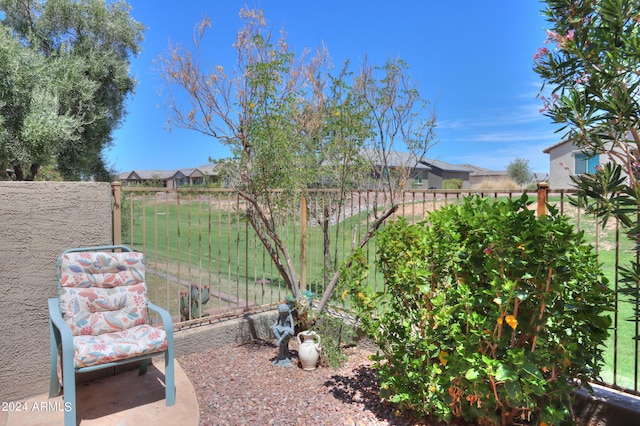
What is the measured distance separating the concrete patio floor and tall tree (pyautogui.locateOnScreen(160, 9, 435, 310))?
166cm

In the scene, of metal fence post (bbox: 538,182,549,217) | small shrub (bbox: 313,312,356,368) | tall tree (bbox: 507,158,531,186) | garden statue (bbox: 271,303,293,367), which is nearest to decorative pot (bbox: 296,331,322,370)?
small shrub (bbox: 313,312,356,368)

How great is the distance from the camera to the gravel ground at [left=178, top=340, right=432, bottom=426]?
9.61 feet

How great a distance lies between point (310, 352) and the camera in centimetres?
386

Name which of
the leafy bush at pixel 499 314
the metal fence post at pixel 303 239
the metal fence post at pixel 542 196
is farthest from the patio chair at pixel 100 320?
the metal fence post at pixel 542 196

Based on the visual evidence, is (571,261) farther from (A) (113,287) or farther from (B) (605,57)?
(A) (113,287)

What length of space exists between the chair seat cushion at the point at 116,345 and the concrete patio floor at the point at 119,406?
0.47 meters

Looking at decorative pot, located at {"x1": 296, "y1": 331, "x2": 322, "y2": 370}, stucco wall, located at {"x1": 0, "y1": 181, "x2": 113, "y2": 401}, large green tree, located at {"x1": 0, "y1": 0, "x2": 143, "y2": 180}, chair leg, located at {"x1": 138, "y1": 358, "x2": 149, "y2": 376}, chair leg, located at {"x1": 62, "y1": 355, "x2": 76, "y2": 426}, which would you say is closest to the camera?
chair leg, located at {"x1": 62, "y1": 355, "x2": 76, "y2": 426}

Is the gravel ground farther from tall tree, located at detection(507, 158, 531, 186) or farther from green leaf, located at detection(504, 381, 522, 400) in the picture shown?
tall tree, located at detection(507, 158, 531, 186)

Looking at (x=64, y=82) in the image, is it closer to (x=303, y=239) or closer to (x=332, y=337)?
(x=303, y=239)

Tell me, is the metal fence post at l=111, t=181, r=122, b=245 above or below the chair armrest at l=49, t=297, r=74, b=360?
above

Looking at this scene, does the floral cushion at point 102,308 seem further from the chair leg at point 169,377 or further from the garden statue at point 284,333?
the garden statue at point 284,333

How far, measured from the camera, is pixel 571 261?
2.15 meters

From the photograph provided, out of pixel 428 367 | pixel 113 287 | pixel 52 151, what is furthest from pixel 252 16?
pixel 52 151

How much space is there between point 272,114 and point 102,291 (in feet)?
8.32
